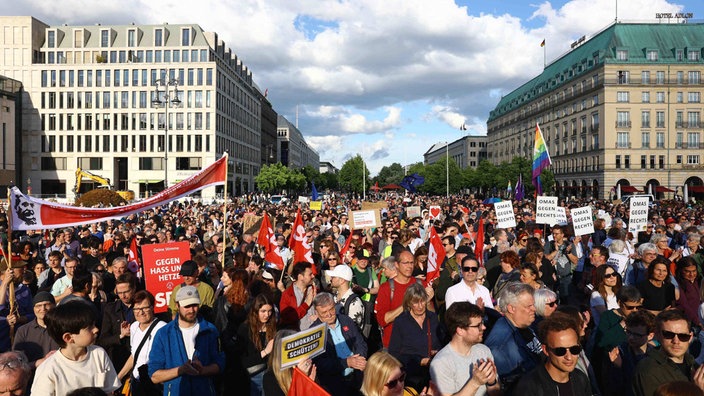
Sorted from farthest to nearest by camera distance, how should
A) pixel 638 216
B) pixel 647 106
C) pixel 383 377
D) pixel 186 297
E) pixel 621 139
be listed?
1. pixel 621 139
2. pixel 647 106
3. pixel 638 216
4. pixel 186 297
5. pixel 383 377

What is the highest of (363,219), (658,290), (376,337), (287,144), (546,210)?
(287,144)

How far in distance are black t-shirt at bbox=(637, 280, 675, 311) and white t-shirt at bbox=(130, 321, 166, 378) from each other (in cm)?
569

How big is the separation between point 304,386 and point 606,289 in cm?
440

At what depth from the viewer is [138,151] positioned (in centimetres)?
7531

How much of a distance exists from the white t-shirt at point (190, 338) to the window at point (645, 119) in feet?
265

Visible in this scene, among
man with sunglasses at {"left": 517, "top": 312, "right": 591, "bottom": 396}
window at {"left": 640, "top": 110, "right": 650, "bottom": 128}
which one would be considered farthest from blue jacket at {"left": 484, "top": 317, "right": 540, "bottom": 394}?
window at {"left": 640, "top": 110, "right": 650, "bottom": 128}

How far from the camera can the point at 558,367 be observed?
3709mm

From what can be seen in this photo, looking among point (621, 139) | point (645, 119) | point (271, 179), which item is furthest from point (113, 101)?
point (645, 119)

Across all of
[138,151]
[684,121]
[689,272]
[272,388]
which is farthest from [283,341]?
[684,121]

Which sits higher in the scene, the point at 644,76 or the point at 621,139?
the point at 644,76

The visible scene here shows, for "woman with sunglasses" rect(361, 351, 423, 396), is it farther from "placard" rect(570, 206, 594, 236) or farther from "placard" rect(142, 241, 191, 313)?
"placard" rect(570, 206, 594, 236)

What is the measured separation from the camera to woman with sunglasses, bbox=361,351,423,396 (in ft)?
11.7

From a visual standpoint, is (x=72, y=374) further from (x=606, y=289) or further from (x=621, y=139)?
(x=621, y=139)

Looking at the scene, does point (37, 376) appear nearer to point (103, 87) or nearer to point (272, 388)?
point (272, 388)
